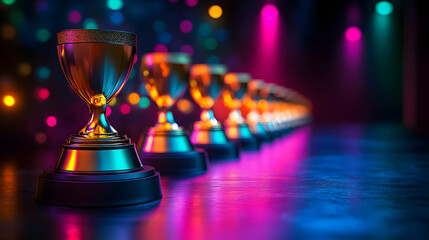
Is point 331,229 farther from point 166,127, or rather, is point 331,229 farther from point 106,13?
point 106,13

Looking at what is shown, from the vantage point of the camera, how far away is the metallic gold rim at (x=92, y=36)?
4.26 feet

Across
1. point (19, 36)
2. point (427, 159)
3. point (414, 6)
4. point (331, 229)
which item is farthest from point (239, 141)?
point (414, 6)

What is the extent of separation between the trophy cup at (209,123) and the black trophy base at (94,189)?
1250 mm

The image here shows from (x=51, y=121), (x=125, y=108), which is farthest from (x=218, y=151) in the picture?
(x=125, y=108)

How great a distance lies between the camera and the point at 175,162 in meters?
1.98

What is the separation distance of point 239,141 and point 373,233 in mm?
2290

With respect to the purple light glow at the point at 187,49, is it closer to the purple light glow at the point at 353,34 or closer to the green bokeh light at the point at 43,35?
the green bokeh light at the point at 43,35

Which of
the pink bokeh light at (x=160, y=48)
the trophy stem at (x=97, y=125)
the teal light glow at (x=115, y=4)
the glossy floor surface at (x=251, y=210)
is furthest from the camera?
the pink bokeh light at (x=160, y=48)

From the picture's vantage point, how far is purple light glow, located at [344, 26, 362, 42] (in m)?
11.7

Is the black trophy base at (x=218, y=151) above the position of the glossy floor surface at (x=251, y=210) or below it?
above

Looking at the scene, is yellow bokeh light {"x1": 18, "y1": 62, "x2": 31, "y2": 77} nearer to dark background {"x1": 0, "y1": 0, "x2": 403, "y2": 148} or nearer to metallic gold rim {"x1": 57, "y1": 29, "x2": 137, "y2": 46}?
dark background {"x1": 0, "y1": 0, "x2": 403, "y2": 148}

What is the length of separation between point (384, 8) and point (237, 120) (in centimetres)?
968

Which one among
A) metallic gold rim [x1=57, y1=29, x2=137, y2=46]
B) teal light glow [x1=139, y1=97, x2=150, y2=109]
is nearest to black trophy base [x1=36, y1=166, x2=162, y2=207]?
metallic gold rim [x1=57, y1=29, x2=137, y2=46]

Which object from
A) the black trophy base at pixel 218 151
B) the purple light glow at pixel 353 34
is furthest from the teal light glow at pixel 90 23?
the purple light glow at pixel 353 34
